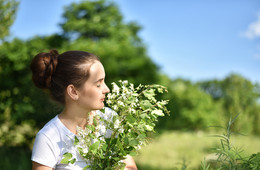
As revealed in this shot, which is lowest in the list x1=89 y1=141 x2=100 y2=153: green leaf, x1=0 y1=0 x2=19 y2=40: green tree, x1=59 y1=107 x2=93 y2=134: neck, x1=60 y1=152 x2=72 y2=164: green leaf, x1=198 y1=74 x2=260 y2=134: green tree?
x1=60 y1=152 x2=72 y2=164: green leaf

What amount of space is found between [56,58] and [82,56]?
0.80ft

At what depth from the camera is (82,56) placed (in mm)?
2158

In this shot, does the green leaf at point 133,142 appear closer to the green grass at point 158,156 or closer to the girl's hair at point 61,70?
the girl's hair at point 61,70

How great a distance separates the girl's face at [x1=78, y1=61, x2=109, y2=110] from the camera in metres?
2.07

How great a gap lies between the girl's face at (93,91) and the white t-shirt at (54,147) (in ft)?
0.44

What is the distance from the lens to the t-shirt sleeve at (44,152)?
6.48ft

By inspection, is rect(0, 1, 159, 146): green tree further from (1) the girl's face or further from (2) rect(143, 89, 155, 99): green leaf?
(2) rect(143, 89, 155, 99): green leaf

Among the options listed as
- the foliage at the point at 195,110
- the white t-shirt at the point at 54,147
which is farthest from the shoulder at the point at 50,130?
the foliage at the point at 195,110

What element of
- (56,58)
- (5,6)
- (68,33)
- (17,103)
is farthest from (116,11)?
(56,58)

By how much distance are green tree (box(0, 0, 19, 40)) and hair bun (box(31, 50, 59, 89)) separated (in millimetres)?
7031

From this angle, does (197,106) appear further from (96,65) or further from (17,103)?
(96,65)

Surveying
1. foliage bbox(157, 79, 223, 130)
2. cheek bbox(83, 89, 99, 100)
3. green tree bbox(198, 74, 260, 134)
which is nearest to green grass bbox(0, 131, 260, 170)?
green tree bbox(198, 74, 260, 134)

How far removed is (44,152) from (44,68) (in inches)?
26.8

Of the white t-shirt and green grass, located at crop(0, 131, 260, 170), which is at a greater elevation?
green grass, located at crop(0, 131, 260, 170)
